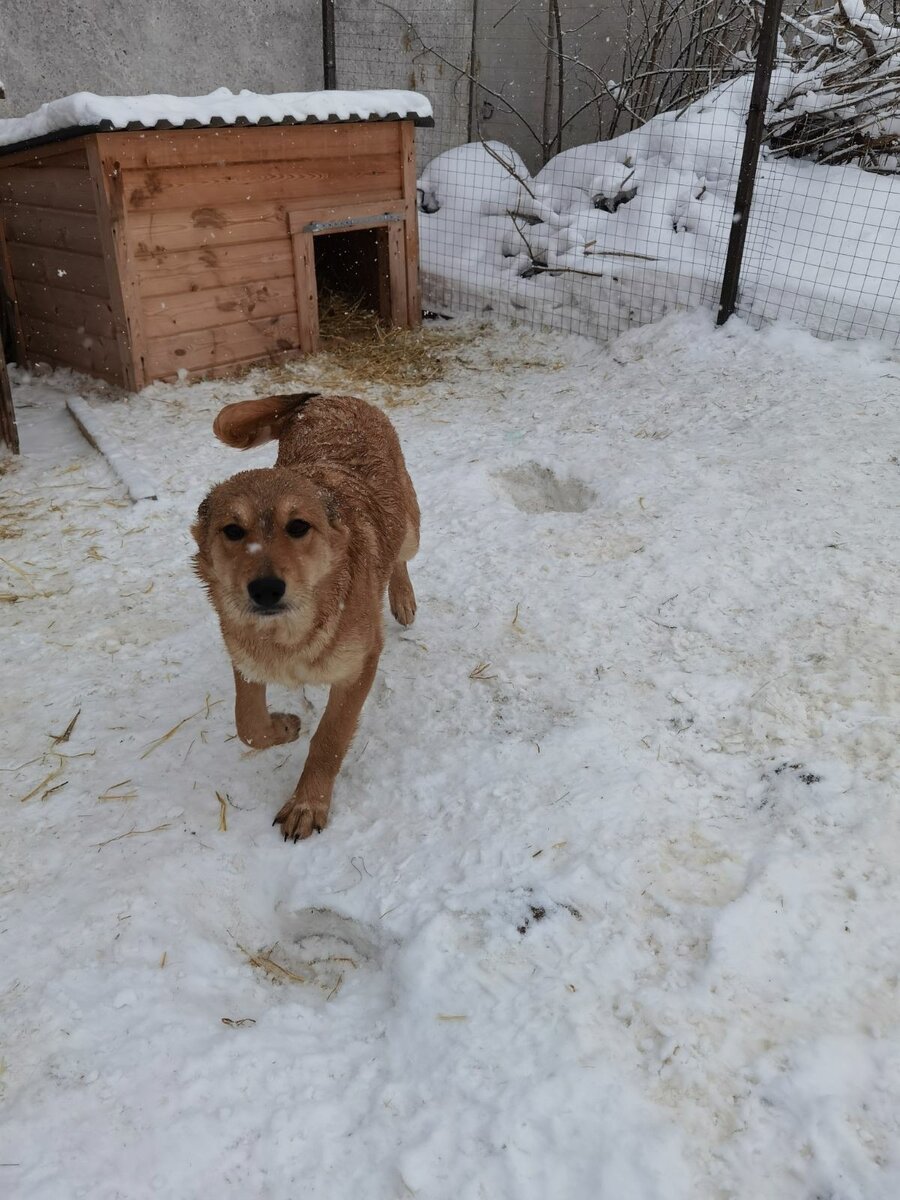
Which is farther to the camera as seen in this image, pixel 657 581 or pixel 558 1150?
pixel 657 581

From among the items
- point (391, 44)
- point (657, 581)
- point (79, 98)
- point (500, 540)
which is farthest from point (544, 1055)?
point (391, 44)

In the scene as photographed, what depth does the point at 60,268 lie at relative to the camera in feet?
21.2

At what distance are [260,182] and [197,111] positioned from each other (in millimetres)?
680

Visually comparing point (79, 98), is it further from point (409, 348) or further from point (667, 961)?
point (667, 961)

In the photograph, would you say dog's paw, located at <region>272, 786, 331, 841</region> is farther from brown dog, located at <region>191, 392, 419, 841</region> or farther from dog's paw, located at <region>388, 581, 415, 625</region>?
dog's paw, located at <region>388, 581, 415, 625</region>

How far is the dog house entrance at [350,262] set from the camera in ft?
22.7

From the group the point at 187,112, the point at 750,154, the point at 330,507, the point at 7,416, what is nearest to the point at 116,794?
the point at 330,507

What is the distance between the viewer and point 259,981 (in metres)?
2.32

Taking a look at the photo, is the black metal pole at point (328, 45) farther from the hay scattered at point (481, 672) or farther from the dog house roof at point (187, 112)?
the hay scattered at point (481, 672)

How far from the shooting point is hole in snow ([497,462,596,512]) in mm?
4902

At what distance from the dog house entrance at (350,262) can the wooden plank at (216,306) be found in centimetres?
20

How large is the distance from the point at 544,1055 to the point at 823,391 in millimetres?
4683

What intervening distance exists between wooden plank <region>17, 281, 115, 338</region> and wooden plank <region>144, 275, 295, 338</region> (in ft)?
1.07

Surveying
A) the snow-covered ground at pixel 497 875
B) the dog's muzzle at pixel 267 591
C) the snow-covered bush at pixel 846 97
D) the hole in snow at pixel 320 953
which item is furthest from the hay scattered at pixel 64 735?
the snow-covered bush at pixel 846 97
